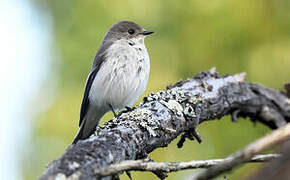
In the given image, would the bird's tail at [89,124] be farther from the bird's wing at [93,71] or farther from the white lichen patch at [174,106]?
the white lichen patch at [174,106]

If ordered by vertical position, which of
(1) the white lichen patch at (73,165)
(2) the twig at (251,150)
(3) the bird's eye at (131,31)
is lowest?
(2) the twig at (251,150)

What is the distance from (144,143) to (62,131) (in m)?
2.64

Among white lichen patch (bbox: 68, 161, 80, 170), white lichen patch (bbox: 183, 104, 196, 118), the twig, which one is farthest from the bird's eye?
the twig

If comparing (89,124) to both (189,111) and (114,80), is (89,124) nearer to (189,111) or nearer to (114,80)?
(114,80)

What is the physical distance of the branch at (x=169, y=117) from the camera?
2.28 meters

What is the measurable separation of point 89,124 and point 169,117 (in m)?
1.64

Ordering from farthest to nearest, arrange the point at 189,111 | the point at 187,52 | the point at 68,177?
the point at 187,52
the point at 189,111
the point at 68,177

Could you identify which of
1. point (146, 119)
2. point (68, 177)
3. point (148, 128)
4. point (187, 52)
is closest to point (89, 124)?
point (187, 52)

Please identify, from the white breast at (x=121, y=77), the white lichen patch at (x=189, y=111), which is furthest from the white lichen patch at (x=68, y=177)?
the white breast at (x=121, y=77)

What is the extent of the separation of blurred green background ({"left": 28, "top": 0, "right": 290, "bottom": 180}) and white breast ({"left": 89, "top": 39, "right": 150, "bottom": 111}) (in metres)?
0.36

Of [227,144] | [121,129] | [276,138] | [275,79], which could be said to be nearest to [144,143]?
[121,129]

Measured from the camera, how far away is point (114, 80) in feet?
16.8

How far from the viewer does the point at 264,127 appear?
203 inches

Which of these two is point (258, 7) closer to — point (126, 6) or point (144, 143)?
point (126, 6)
